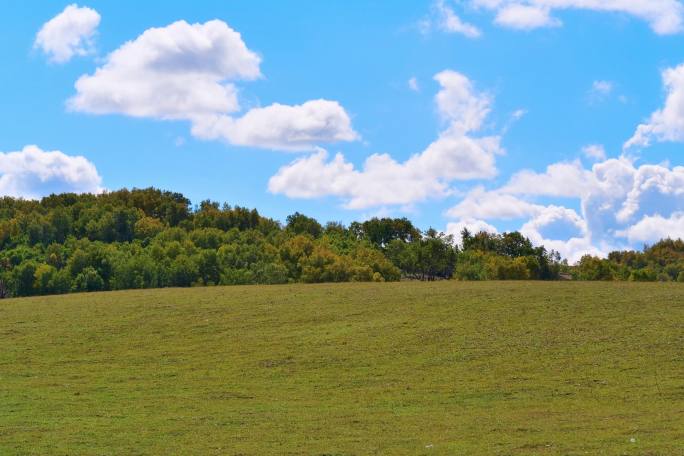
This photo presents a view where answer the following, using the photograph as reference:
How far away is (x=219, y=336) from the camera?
1714 inches

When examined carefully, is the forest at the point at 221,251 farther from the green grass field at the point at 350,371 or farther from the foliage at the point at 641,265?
the green grass field at the point at 350,371

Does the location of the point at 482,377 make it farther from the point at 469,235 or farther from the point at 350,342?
the point at 469,235

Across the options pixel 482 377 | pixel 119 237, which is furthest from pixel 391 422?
pixel 119 237

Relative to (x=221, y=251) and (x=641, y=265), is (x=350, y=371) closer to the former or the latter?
(x=221, y=251)

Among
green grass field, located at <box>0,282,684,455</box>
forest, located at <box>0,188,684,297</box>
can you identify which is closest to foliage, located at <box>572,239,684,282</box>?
forest, located at <box>0,188,684,297</box>

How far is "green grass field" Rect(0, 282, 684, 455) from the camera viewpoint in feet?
68.8

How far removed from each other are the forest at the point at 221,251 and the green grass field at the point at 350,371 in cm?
3345

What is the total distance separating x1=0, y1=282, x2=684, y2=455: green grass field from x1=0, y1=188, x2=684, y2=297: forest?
33.4 metres

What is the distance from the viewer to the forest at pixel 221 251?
303 feet

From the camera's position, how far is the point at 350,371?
3391cm

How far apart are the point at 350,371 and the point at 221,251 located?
246 ft

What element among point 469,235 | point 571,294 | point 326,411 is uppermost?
point 469,235

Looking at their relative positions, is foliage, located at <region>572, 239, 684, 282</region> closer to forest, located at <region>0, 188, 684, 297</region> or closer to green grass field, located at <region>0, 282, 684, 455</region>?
forest, located at <region>0, 188, 684, 297</region>

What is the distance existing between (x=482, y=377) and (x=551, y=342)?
7355 mm
